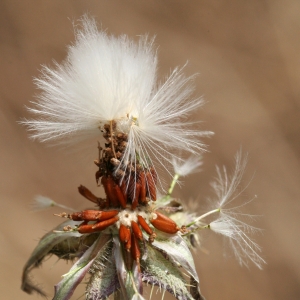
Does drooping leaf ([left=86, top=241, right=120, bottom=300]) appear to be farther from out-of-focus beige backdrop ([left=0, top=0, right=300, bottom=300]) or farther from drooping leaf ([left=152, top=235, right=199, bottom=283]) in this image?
out-of-focus beige backdrop ([left=0, top=0, right=300, bottom=300])

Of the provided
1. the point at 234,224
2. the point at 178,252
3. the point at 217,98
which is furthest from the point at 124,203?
the point at 217,98

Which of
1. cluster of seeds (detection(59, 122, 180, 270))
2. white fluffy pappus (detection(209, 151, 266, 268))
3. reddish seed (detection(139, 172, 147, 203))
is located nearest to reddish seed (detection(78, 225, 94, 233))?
cluster of seeds (detection(59, 122, 180, 270))

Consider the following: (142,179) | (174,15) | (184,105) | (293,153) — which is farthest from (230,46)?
(142,179)

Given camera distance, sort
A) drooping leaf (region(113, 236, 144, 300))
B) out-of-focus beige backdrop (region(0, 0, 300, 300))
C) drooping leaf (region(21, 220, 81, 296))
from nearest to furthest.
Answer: drooping leaf (region(113, 236, 144, 300))
drooping leaf (region(21, 220, 81, 296))
out-of-focus beige backdrop (region(0, 0, 300, 300))

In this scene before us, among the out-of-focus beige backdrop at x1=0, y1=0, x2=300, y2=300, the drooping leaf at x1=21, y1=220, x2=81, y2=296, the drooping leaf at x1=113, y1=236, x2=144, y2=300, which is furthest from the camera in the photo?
the out-of-focus beige backdrop at x1=0, y1=0, x2=300, y2=300

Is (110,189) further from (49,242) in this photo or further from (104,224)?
(49,242)
